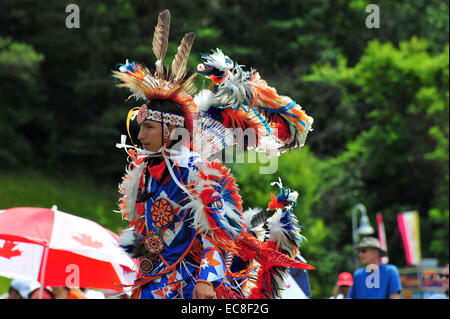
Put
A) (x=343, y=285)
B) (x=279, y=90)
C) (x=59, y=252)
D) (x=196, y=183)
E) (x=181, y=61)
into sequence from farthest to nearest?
(x=279, y=90) < (x=343, y=285) < (x=59, y=252) < (x=181, y=61) < (x=196, y=183)

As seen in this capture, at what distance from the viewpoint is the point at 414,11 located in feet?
106

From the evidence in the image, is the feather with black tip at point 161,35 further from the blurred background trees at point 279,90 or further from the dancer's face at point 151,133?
the blurred background trees at point 279,90

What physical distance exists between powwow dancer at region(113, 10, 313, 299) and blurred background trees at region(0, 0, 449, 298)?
67.7 ft

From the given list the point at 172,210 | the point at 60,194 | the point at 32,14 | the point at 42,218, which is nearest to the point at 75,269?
the point at 42,218

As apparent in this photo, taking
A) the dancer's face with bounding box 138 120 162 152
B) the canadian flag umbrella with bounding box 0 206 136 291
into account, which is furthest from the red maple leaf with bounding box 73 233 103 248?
the dancer's face with bounding box 138 120 162 152

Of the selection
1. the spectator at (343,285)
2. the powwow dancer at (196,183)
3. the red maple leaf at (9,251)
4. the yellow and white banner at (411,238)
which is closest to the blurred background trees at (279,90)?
the yellow and white banner at (411,238)

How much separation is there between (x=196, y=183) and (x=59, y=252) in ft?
7.42

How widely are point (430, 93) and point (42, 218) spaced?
20.9 metres

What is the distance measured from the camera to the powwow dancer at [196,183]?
3.99 metres

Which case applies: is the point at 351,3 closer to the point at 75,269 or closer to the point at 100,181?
the point at 100,181

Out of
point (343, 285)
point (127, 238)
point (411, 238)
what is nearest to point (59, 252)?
point (127, 238)

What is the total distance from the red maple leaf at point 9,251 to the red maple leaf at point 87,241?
0.49 metres

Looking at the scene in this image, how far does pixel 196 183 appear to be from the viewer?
13.3ft

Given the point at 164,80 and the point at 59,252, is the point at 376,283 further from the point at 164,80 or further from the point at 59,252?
the point at 164,80
